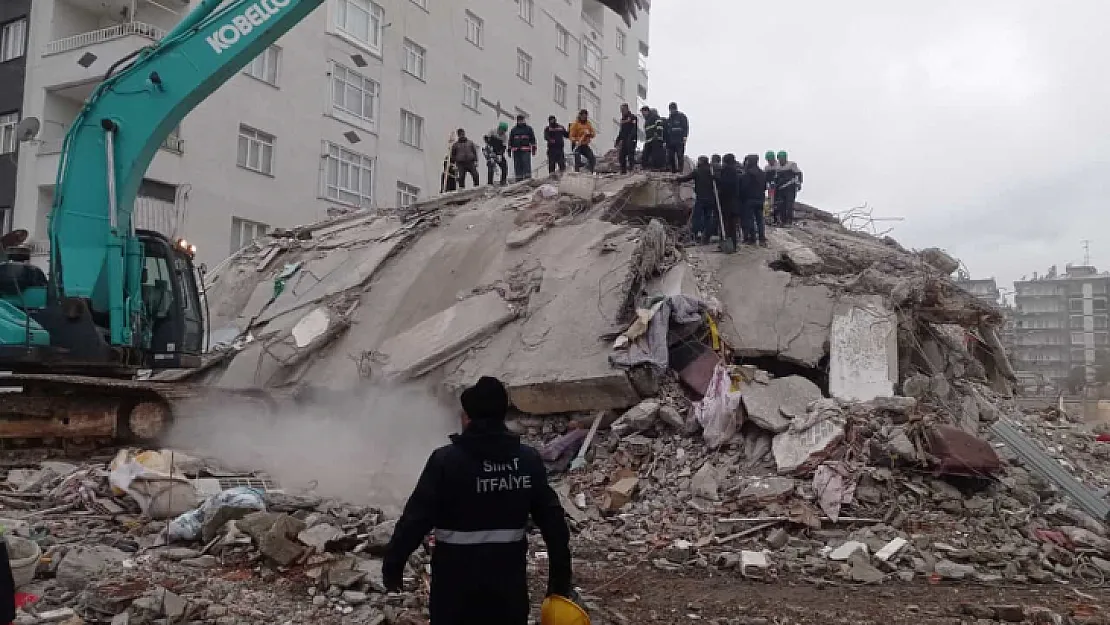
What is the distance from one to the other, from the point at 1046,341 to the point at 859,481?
8802 cm

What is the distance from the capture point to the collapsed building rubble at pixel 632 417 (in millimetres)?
5680

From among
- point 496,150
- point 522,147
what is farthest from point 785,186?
point 496,150

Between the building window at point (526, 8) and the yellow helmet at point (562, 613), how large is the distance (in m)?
31.5

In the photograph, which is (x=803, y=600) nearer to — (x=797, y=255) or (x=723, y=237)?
(x=797, y=255)

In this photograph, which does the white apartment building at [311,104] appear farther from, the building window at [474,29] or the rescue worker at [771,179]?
the rescue worker at [771,179]

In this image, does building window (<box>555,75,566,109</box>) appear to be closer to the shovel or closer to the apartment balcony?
the apartment balcony

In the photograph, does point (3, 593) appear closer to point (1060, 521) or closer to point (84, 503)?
point (84, 503)

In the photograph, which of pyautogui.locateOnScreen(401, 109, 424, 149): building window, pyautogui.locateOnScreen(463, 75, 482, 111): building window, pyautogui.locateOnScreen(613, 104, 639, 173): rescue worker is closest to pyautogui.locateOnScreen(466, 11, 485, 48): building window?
pyautogui.locateOnScreen(463, 75, 482, 111): building window

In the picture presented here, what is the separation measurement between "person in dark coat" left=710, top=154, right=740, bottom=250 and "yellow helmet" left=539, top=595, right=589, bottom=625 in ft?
31.7

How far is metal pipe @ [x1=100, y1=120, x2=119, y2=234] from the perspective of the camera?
8461 mm

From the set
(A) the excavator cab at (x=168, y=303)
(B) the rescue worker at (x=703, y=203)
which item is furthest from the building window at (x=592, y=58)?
(A) the excavator cab at (x=168, y=303)

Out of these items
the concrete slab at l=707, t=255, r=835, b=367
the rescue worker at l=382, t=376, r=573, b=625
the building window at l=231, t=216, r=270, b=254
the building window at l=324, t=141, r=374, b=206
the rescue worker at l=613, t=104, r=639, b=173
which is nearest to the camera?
the rescue worker at l=382, t=376, r=573, b=625

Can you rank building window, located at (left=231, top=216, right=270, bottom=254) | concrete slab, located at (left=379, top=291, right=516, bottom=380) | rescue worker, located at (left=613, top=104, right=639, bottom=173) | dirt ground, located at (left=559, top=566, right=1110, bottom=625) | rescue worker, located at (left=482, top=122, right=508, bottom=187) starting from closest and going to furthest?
dirt ground, located at (left=559, top=566, right=1110, bottom=625) < concrete slab, located at (left=379, top=291, right=516, bottom=380) < rescue worker, located at (left=613, top=104, right=639, bottom=173) < rescue worker, located at (left=482, top=122, right=508, bottom=187) < building window, located at (left=231, top=216, right=270, bottom=254)

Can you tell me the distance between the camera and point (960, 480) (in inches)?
293
